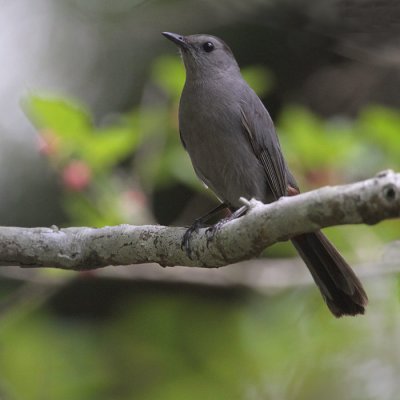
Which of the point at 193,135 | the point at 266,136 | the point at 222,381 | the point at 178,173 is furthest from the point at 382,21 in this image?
the point at 222,381

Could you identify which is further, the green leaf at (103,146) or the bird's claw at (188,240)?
the green leaf at (103,146)

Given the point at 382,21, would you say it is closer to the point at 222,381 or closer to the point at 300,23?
the point at 300,23

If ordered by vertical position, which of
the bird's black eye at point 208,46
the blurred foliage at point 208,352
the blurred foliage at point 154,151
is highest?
the bird's black eye at point 208,46

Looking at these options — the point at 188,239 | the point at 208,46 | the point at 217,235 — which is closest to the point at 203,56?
the point at 208,46

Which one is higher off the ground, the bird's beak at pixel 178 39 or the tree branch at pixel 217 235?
the bird's beak at pixel 178 39

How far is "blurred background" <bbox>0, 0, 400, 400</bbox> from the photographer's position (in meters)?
4.88

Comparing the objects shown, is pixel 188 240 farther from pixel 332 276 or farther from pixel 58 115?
pixel 58 115

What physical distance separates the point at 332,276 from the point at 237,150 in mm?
844

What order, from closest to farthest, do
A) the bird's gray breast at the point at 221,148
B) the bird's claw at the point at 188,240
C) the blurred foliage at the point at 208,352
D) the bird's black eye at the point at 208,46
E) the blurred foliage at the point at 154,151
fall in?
the bird's claw at the point at 188,240 < the bird's gray breast at the point at 221,148 < the blurred foliage at the point at 154,151 < the bird's black eye at the point at 208,46 < the blurred foliage at the point at 208,352

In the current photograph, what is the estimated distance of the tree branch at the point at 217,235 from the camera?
270cm

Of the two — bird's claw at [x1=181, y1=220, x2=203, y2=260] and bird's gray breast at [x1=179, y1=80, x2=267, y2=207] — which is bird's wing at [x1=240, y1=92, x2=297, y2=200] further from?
bird's claw at [x1=181, y1=220, x2=203, y2=260]

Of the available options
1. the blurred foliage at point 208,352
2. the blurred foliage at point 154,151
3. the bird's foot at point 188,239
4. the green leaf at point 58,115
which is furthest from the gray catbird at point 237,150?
the blurred foliage at point 208,352

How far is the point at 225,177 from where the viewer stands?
450 cm

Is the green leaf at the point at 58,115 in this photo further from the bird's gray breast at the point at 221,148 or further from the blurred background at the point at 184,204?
the bird's gray breast at the point at 221,148
